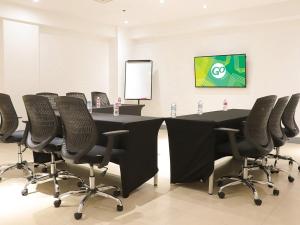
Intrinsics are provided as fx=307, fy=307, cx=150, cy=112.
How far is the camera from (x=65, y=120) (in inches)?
119

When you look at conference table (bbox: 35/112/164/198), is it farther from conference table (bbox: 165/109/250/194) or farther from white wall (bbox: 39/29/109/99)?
white wall (bbox: 39/29/109/99)

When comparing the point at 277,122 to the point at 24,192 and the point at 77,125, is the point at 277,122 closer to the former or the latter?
the point at 77,125

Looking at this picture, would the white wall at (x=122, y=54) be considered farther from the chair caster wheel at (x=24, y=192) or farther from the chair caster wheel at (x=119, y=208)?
the chair caster wheel at (x=119, y=208)

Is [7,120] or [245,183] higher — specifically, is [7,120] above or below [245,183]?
above

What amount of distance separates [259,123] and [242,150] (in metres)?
0.34

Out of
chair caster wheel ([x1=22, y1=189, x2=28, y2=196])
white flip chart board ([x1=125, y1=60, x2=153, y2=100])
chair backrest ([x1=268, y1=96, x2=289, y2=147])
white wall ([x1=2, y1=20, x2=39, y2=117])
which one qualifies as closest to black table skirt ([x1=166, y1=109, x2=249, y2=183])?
chair backrest ([x1=268, y1=96, x2=289, y2=147])

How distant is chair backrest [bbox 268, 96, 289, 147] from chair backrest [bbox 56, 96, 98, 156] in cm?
209

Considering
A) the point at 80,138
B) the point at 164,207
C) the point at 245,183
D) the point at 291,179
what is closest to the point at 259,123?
the point at 245,183

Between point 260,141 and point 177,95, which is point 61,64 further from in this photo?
point 260,141

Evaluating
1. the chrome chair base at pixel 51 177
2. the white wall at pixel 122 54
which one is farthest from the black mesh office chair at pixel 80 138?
the white wall at pixel 122 54

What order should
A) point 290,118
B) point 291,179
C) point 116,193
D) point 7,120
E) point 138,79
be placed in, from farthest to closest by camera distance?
point 138,79
point 290,118
point 7,120
point 291,179
point 116,193

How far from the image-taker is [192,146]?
3600 millimetres

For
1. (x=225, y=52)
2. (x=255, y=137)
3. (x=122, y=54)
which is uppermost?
(x=122, y=54)

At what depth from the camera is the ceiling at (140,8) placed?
21.8 ft
